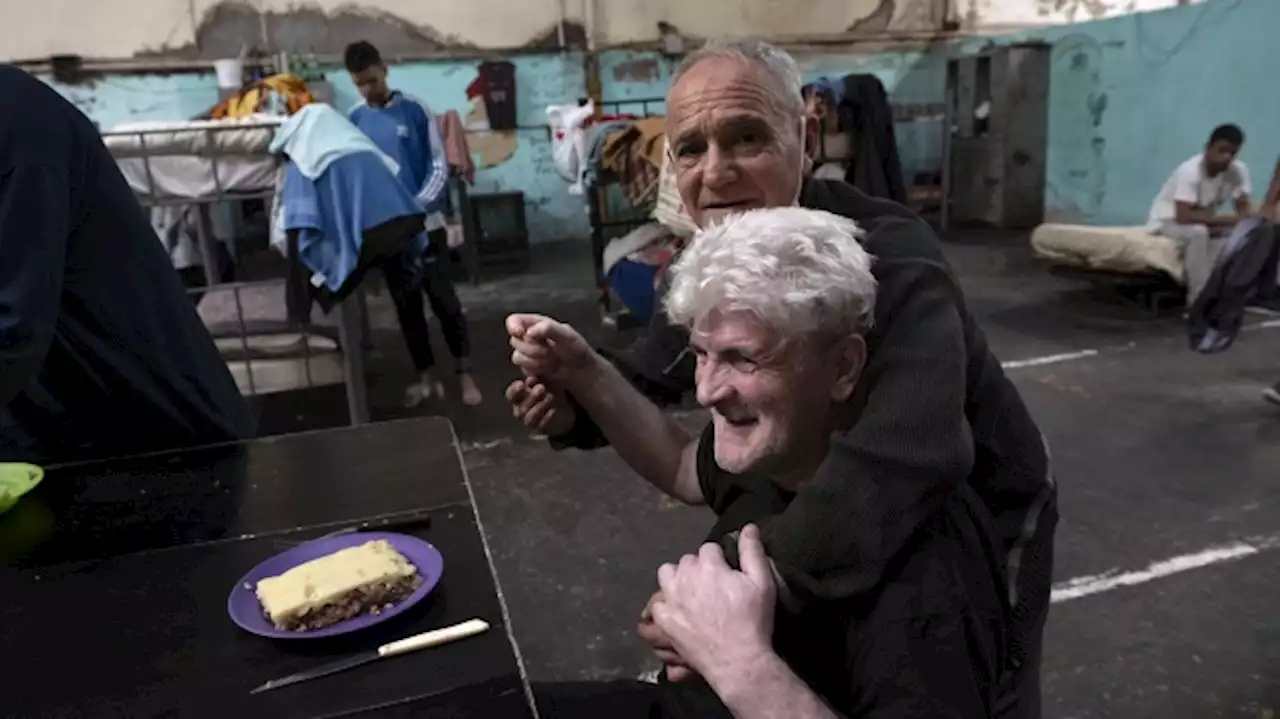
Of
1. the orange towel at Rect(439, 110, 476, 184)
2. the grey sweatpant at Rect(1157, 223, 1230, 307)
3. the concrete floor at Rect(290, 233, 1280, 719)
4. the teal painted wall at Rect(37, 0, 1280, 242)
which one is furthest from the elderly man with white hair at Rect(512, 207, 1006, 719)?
the teal painted wall at Rect(37, 0, 1280, 242)

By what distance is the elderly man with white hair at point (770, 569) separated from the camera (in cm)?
105

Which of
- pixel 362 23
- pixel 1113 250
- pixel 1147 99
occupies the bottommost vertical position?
pixel 1113 250

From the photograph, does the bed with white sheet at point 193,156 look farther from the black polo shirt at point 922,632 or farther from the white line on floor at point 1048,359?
the white line on floor at point 1048,359

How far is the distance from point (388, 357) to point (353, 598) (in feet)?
16.4

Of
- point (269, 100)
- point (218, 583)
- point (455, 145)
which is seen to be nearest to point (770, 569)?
point (218, 583)

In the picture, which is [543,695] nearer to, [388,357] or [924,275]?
[924,275]

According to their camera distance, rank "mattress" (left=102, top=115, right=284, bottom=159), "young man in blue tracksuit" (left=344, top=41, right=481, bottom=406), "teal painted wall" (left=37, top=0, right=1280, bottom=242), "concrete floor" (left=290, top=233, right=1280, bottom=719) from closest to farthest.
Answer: "concrete floor" (left=290, top=233, right=1280, bottom=719), "mattress" (left=102, top=115, right=284, bottom=159), "young man in blue tracksuit" (left=344, top=41, right=481, bottom=406), "teal painted wall" (left=37, top=0, right=1280, bottom=242)

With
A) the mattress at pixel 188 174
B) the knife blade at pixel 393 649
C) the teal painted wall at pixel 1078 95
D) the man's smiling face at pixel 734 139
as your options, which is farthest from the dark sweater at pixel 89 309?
the teal painted wall at pixel 1078 95

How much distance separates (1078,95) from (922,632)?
9.33m

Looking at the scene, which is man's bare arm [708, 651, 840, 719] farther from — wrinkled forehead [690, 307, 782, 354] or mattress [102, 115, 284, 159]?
mattress [102, 115, 284, 159]

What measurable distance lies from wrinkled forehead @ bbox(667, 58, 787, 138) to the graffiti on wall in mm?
8552

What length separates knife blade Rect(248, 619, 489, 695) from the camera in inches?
44.3

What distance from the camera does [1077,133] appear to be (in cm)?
920

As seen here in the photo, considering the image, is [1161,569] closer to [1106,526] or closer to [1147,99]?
[1106,526]
